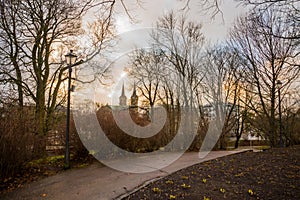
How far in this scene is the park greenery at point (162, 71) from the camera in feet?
20.2

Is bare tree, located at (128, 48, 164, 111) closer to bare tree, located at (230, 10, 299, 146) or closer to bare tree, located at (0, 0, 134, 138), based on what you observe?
bare tree, located at (230, 10, 299, 146)

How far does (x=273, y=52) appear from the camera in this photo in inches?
540

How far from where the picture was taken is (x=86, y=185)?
17.2 ft

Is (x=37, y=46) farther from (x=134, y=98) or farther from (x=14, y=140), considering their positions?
(x=134, y=98)

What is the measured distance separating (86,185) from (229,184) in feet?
10.9

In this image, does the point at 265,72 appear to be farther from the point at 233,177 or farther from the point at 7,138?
the point at 7,138

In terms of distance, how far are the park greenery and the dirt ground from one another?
333 cm

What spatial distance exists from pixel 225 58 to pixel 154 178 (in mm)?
15056

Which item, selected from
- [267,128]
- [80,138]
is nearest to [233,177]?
[80,138]

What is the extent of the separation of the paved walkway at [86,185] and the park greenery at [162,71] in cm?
109

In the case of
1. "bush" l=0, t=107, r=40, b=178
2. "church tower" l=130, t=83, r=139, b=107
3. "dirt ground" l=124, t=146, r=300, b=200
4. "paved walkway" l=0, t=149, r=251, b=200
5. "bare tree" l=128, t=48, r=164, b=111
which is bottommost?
"paved walkway" l=0, t=149, r=251, b=200

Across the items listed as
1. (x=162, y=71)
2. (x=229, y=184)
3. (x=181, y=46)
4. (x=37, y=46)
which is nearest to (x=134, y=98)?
(x=162, y=71)

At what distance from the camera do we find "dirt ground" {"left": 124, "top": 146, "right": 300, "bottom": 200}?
173 inches

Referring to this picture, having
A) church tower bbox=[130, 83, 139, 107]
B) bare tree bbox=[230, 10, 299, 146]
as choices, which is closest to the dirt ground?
bare tree bbox=[230, 10, 299, 146]
